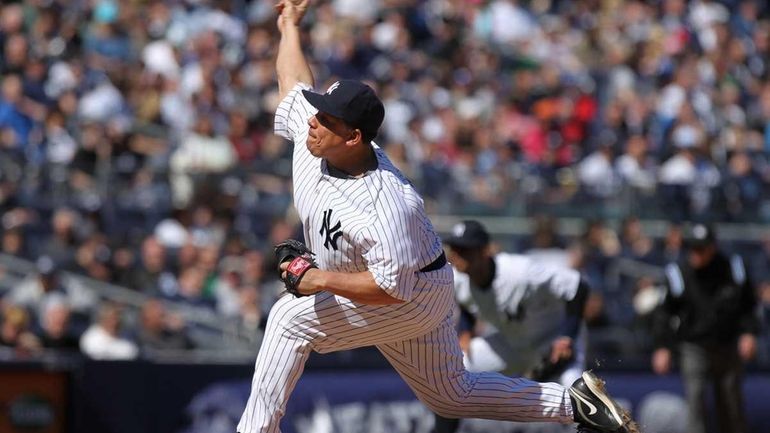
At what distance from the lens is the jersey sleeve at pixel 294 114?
21.8 ft

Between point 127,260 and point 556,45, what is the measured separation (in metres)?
8.66

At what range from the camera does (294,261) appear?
6102mm

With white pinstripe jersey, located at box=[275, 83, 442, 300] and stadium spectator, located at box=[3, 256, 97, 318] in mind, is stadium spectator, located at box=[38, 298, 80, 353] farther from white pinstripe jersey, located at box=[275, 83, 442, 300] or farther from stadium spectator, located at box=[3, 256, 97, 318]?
white pinstripe jersey, located at box=[275, 83, 442, 300]

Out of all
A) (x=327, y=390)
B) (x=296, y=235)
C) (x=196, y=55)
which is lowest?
(x=327, y=390)

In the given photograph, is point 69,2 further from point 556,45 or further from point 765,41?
point 765,41

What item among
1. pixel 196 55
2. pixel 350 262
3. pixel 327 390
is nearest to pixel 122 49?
pixel 196 55

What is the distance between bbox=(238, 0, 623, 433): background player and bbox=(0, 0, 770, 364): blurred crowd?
4871mm

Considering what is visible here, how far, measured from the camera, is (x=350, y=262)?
6.27 m

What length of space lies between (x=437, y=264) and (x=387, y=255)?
0.40 meters

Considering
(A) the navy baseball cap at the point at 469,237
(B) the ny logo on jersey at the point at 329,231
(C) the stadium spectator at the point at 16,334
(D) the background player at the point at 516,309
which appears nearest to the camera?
(B) the ny logo on jersey at the point at 329,231

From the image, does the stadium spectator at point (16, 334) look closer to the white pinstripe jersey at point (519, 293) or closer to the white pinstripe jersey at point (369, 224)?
the white pinstripe jersey at point (519, 293)

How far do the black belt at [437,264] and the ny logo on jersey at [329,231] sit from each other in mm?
395

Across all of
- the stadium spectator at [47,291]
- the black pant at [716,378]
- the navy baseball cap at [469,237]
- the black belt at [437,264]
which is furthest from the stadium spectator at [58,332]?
the black belt at [437,264]

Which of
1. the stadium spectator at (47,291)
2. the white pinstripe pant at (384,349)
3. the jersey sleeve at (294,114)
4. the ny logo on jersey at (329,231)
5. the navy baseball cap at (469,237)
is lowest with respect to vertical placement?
the stadium spectator at (47,291)
